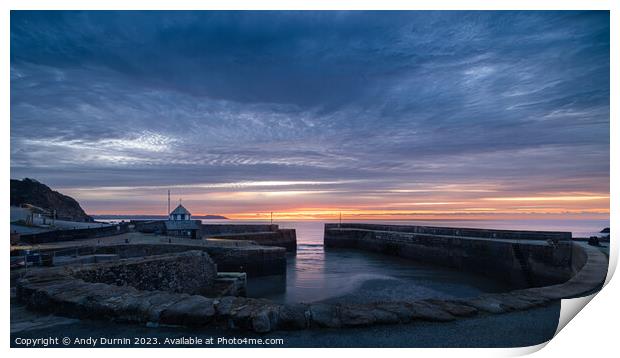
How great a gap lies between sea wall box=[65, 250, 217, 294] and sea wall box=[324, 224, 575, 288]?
578 inches

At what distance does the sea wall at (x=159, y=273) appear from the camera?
29.6 ft

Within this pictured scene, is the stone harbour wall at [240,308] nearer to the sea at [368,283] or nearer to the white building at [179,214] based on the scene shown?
the sea at [368,283]

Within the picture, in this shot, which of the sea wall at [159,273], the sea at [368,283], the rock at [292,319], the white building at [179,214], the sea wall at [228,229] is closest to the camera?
the rock at [292,319]

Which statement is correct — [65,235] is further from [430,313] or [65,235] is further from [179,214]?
[430,313]

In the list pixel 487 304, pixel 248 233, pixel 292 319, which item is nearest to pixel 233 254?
pixel 248 233

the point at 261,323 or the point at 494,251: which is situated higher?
the point at 261,323

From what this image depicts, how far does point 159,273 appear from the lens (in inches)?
423

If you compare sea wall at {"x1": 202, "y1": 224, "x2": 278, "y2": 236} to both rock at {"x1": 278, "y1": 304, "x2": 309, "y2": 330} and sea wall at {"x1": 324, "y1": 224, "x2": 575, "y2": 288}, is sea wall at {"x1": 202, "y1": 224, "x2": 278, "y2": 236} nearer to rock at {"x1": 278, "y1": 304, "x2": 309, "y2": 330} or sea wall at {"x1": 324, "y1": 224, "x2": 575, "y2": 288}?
sea wall at {"x1": 324, "y1": 224, "x2": 575, "y2": 288}

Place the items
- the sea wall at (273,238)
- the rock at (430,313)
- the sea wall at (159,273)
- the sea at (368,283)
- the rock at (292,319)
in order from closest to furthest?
the rock at (292,319) → the rock at (430,313) → the sea wall at (159,273) → the sea at (368,283) → the sea wall at (273,238)

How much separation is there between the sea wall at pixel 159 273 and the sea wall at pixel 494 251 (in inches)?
578

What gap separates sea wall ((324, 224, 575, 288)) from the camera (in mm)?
15781

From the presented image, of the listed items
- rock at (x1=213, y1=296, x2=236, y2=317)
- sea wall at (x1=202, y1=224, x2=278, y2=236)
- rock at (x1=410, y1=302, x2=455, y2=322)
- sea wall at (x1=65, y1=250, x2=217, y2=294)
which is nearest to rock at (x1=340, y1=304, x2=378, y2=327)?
rock at (x1=410, y1=302, x2=455, y2=322)

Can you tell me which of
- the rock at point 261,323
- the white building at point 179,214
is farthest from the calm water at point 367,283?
the white building at point 179,214

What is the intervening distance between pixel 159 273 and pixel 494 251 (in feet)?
61.6
